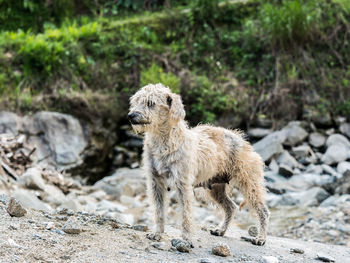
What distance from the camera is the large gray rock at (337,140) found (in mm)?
14133

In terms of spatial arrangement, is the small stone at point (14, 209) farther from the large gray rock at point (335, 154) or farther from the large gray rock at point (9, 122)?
the large gray rock at point (335, 154)

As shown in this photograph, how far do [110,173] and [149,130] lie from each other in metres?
8.29

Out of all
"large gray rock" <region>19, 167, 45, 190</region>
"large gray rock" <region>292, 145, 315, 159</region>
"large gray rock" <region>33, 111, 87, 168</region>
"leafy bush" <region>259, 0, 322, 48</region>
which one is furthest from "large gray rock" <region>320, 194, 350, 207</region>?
"leafy bush" <region>259, 0, 322, 48</region>

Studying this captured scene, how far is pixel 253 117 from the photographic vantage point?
1549 centimetres

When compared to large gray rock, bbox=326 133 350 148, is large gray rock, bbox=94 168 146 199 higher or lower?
lower

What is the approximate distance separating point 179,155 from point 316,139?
9.79 metres

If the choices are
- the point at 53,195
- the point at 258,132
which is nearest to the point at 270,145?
the point at 258,132

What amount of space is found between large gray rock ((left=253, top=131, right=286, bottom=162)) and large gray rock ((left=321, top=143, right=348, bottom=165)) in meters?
1.33

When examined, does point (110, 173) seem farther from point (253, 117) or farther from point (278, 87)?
point (278, 87)

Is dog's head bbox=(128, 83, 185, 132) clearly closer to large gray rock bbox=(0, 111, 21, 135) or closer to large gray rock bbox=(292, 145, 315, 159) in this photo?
large gray rock bbox=(0, 111, 21, 135)

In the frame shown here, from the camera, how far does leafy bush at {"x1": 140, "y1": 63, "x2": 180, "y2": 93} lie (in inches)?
573

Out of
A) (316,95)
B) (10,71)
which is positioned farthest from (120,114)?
(316,95)

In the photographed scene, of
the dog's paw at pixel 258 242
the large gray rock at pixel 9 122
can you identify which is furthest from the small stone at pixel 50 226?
the large gray rock at pixel 9 122

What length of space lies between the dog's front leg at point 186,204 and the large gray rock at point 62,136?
8258 mm
